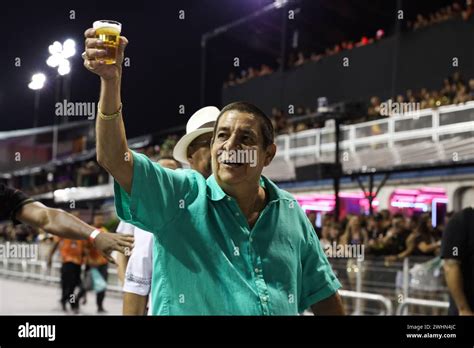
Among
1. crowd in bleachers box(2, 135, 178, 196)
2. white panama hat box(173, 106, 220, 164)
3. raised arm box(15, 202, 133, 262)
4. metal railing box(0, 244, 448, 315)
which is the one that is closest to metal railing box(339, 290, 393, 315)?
metal railing box(0, 244, 448, 315)

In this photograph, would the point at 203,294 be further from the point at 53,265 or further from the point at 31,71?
the point at 53,265

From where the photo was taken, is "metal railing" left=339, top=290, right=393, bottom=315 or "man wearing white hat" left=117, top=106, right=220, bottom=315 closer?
"man wearing white hat" left=117, top=106, right=220, bottom=315

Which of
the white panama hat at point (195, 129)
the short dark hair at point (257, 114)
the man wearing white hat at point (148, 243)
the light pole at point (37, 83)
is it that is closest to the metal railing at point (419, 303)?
the light pole at point (37, 83)

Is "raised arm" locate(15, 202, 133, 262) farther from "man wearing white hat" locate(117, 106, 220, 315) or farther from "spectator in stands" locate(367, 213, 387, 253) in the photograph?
"spectator in stands" locate(367, 213, 387, 253)

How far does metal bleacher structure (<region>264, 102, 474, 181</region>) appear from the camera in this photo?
29.5 ft

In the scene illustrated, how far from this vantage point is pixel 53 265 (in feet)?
41.0

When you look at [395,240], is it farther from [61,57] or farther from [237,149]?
[237,149]

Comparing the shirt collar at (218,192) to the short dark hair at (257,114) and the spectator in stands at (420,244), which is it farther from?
the spectator in stands at (420,244)

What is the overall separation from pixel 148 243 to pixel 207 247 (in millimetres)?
1295

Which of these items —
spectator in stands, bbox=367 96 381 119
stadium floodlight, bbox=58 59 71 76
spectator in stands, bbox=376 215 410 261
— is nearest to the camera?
stadium floodlight, bbox=58 59 71 76

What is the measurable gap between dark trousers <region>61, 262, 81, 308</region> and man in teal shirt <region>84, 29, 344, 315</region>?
6.88 metres

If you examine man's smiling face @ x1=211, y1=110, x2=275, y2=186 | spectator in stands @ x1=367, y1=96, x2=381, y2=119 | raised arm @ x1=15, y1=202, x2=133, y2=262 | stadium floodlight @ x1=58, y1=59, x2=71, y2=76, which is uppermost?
spectator in stands @ x1=367, y1=96, x2=381, y2=119

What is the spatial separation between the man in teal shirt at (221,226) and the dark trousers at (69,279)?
22.6 feet

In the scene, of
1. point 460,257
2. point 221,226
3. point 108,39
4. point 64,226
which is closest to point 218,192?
point 221,226
